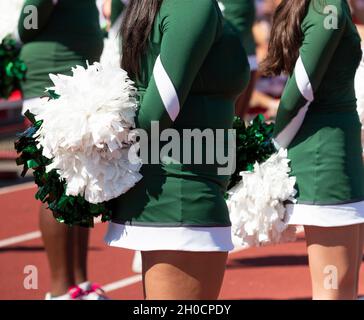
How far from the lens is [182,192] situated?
293cm

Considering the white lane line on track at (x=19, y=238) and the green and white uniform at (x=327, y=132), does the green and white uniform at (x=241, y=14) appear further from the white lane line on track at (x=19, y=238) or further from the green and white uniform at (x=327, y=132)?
the green and white uniform at (x=327, y=132)

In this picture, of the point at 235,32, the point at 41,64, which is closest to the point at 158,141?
the point at 235,32

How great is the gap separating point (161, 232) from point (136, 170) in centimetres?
20

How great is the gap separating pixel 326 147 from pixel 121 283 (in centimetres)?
232

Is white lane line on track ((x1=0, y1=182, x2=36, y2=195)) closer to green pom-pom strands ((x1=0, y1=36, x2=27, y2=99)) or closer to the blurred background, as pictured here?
the blurred background

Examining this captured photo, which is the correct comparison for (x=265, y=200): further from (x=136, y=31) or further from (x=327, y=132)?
(x=136, y=31)

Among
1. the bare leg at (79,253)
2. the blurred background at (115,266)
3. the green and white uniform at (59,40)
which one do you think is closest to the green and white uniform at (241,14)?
the blurred background at (115,266)

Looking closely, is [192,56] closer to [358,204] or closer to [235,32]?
[235,32]

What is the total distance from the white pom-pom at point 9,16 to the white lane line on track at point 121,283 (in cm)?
153

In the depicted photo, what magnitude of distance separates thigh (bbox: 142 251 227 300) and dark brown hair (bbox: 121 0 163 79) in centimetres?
56

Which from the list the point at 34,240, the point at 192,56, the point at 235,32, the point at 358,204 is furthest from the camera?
the point at 34,240

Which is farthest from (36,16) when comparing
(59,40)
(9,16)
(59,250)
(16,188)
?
(16,188)

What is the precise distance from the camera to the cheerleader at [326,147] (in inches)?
141

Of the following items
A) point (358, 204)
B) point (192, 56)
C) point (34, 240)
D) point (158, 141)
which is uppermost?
point (192, 56)
